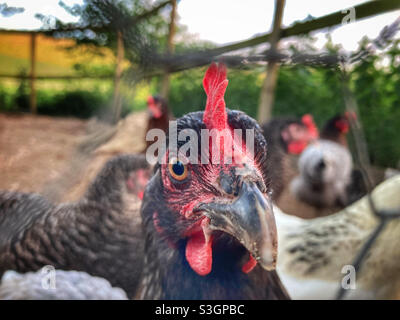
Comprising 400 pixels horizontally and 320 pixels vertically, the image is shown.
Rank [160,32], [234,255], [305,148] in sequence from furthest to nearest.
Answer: [305,148], [160,32], [234,255]

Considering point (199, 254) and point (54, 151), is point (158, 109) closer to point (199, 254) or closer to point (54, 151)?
point (54, 151)

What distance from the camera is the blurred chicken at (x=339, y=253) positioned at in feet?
3.86

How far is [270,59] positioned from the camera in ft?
2.37

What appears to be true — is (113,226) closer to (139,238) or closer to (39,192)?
(139,238)

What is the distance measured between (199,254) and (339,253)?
34.9 inches

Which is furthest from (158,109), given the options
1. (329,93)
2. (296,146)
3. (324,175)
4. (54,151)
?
(324,175)

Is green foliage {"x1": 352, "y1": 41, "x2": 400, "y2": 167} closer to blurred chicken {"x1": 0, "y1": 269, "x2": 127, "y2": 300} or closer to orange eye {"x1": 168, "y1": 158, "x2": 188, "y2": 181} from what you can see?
orange eye {"x1": 168, "y1": 158, "x2": 188, "y2": 181}

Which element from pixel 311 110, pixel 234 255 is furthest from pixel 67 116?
pixel 311 110

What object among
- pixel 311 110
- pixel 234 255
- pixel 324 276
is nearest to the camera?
pixel 234 255

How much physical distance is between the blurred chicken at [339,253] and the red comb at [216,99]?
35.5 inches

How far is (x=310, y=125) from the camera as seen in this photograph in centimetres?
249

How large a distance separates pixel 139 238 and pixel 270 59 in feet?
2.60

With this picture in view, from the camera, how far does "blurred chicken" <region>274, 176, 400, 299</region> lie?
1.18 m

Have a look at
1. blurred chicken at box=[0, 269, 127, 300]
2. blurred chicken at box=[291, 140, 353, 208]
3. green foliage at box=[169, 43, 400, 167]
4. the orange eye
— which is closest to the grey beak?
the orange eye
